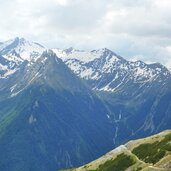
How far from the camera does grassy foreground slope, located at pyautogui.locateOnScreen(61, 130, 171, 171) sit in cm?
14818

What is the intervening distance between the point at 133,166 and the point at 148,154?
23.7 feet

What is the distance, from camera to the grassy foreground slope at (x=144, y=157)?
148175mm

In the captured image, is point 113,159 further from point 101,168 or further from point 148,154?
point 148,154

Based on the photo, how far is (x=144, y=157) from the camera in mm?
168500

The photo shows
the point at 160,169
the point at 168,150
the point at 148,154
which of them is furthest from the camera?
the point at 148,154

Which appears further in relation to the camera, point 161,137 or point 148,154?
point 161,137

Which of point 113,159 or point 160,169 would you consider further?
point 113,159

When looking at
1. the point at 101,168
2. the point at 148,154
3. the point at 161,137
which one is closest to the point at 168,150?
the point at 148,154

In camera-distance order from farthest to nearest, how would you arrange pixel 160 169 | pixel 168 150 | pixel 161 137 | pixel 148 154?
1. pixel 161 137
2. pixel 148 154
3. pixel 168 150
4. pixel 160 169

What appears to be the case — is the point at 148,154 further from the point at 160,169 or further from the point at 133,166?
the point at 160,169

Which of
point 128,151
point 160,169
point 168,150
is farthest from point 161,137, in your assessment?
point 160,169

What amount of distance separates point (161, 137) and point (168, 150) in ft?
93.8

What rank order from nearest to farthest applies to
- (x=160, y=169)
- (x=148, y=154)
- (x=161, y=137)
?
1. (x=160, y=169)
2. (x=148, y=154)
3. (x=161, y=137)

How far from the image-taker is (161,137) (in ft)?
611
